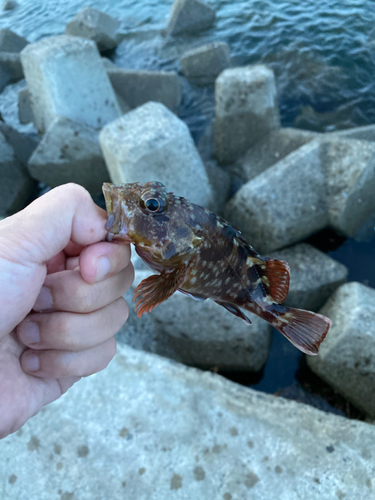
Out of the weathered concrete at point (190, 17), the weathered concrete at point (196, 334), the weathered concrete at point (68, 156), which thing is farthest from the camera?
the weathered concrete at point (190, 17)

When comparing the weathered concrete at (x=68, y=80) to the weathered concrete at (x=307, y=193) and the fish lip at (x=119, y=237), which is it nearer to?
the weathered concrete at (x=307, y=193)

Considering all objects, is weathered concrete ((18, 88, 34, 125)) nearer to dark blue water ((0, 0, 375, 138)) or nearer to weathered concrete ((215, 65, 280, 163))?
dark blue water ((0, 0, 375, 138))

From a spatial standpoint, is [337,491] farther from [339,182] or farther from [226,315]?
[339,182]

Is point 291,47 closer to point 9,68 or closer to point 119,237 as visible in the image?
point 9,68

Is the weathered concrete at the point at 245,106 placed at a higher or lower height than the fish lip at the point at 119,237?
lower

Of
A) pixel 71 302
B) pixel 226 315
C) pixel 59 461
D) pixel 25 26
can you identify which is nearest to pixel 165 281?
pixel 71 302

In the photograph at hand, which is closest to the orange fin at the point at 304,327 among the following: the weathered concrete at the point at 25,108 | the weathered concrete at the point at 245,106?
the weathered concrete at the point at 245,106

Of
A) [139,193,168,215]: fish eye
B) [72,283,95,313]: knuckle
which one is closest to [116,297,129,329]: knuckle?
[72,283,95,313]: knuckle

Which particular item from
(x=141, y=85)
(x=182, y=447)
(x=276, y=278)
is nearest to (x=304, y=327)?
(x=276, y=278)
